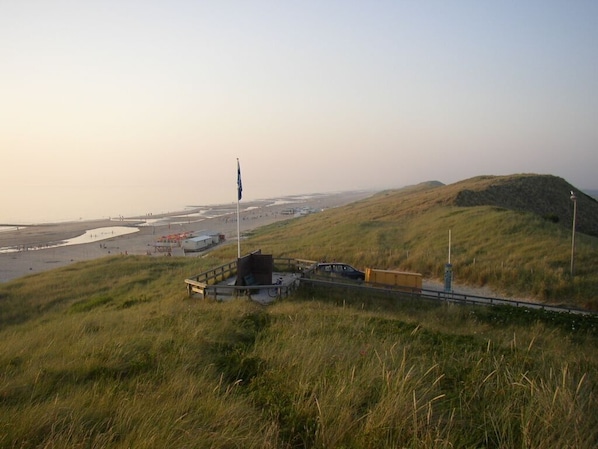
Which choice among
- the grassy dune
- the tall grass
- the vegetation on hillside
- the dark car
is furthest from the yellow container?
the grassy dune

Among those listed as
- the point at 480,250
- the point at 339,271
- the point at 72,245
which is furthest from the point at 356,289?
the point at 72,245

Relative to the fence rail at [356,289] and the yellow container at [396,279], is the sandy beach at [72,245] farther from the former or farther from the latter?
the yellow container at [396,279]

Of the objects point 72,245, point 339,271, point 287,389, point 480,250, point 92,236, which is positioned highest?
point 287,389

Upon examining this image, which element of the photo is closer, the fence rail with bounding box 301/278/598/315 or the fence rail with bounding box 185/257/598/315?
the fence rail with bounding box 301/278/598/315

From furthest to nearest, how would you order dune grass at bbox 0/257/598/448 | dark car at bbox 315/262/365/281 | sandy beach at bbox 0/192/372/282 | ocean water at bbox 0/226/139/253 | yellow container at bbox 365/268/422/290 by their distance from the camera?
ocean water at bbox 0/226/139/253 < sandy beach at bbox 0/192/372/282 < dark car at bbox 315/262/365/281 < yellow container at bbox 365/268/422/290 < dune grass at bbox 0/257/598/448

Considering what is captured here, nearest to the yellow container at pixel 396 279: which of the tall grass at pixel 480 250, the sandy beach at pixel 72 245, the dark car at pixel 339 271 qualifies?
the dark car at pixel 339 271

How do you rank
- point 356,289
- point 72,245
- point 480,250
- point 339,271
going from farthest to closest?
point 72,245 < point 480,250 < point 339,271 < point 356,289

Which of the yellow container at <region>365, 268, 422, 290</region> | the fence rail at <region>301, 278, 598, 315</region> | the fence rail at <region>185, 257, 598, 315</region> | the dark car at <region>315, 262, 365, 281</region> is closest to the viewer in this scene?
the fence rail at <region>301, 278, 598, 315</region>

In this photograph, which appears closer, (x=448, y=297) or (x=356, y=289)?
(x=448, y=297)

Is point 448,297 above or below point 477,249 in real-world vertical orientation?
below

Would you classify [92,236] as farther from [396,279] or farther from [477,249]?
[477,249]

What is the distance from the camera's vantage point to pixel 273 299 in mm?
15719

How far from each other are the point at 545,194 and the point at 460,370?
54322 mm

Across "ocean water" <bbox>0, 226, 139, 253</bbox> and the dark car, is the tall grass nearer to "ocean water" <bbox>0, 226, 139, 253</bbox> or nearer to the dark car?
the dark car
